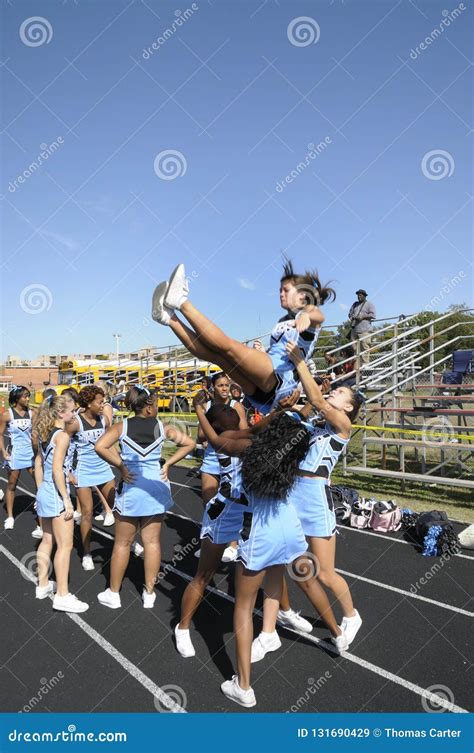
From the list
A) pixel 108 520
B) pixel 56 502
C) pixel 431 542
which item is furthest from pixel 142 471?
pixel 431 542

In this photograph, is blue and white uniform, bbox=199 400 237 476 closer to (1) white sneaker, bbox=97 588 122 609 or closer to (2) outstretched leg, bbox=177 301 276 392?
(1) white sneaker, bbox=97 588 122 609

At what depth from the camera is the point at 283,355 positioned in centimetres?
321

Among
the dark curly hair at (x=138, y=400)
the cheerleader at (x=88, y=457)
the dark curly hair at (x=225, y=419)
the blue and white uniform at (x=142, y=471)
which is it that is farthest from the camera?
the cheerleader at (x=88, y=457)

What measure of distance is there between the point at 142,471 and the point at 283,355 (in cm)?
192

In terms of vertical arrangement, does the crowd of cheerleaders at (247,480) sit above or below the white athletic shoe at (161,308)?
below

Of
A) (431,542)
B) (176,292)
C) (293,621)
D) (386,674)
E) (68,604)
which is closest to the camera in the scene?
(176,292)

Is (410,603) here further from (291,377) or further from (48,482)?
(48,482)

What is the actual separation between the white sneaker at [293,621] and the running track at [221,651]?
7 cm

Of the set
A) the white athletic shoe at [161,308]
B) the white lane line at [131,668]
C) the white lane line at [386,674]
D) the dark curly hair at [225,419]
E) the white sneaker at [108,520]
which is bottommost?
the white sneaker at [108,520]

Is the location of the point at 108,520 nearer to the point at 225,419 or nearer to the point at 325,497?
the point at 225,419

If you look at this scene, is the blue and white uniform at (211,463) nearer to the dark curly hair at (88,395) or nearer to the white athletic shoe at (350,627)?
the dark curly hair at (88,395)

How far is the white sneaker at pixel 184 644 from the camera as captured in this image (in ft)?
12.2

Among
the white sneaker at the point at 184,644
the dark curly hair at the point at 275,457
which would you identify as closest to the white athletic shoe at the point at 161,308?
the dark curly hair at the point at 275,457

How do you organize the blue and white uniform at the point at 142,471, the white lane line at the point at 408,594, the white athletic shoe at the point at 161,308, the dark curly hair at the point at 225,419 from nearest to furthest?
the white athletic shoe at the point at 161,308
the dark curly hair at the point at 225,419
the blue and white uniform at the point at 142,471
the white lane line at the point at 408,594
